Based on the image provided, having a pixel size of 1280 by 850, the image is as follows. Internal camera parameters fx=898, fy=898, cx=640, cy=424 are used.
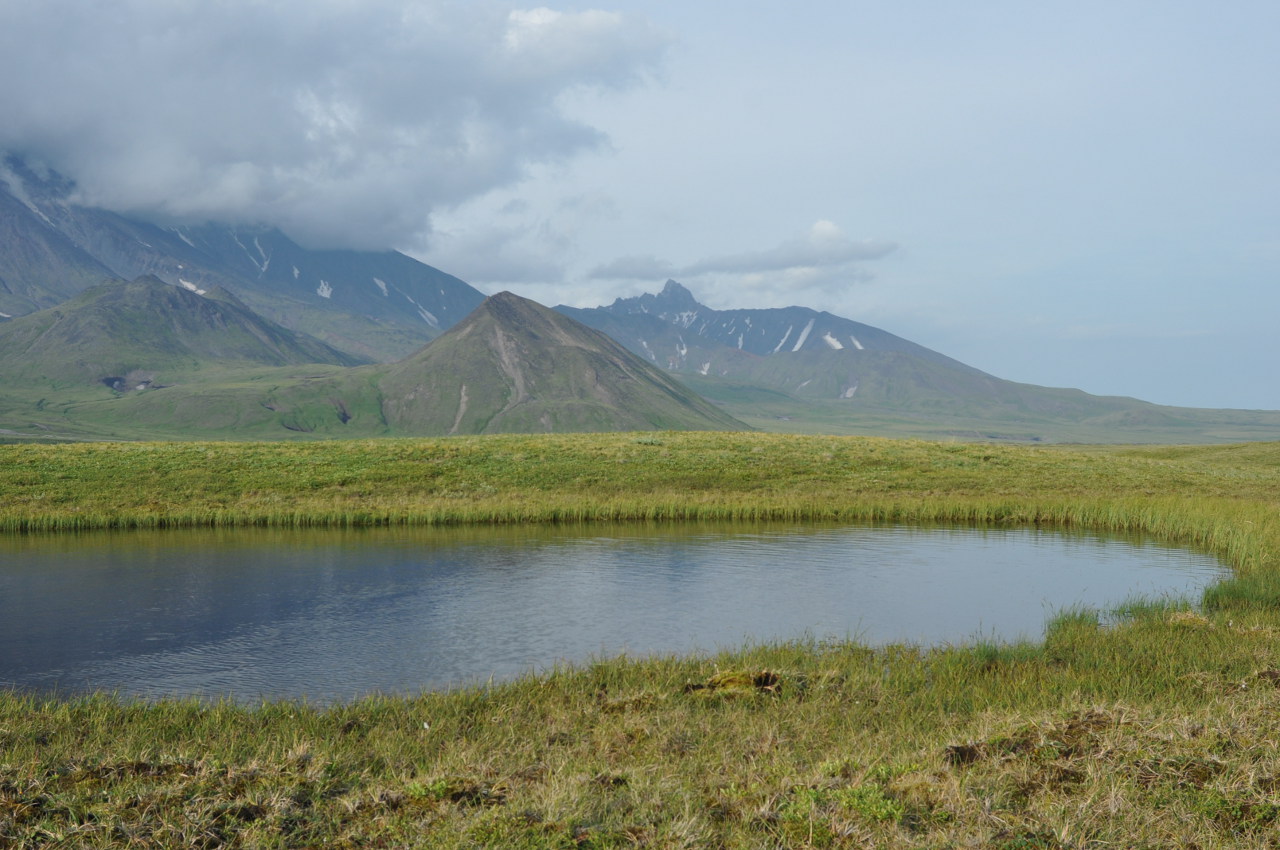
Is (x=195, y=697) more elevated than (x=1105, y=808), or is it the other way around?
(x=1105, y=808)

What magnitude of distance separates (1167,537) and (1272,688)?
3004 centimetres

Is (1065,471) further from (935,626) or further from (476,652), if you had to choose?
(476,652)

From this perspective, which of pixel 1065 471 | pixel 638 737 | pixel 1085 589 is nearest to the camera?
pixel 638 737

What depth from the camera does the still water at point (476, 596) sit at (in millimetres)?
17828

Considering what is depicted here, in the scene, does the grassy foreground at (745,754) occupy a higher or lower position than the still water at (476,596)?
higher

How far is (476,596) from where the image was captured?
81.3 ft

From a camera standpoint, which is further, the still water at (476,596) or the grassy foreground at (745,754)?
the still water at (476,596)

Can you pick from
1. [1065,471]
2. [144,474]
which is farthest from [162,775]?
[1065,471]

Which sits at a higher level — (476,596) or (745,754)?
(745,754)

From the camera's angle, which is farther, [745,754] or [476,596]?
[476,596]

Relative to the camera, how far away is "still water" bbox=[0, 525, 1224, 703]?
17.8 m

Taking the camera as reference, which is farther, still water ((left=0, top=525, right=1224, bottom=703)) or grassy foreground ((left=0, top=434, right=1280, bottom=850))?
still water ((left=0, top=525, right=1224, bottom=703))

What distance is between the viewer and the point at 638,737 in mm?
11703

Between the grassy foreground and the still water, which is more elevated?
the grassy foreground
